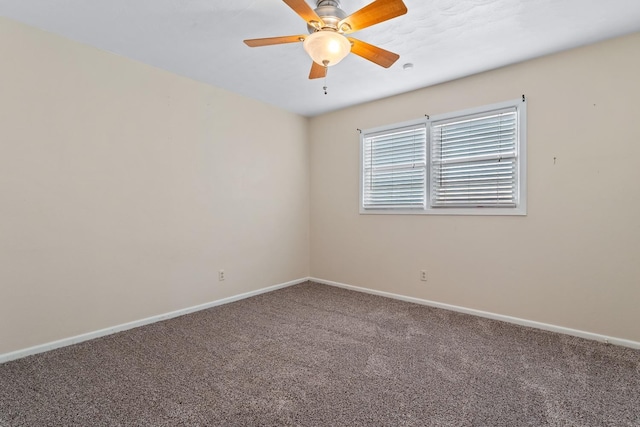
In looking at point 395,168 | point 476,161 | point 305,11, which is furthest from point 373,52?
point 395,168

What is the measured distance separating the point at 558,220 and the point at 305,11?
2678 mm

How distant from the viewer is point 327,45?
72.7 inches

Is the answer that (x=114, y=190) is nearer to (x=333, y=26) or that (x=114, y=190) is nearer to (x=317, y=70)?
(x=317, y=70)

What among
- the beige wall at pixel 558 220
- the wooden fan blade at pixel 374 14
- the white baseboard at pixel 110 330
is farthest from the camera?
the beige wall at pixel 558 220

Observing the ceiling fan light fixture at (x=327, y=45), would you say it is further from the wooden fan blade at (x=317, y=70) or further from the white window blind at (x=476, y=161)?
the white window blind at (x=476, y=161)

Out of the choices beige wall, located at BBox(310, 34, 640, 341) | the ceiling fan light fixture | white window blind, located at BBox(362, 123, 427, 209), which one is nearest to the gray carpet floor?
beige wall, located at BBox(310, 34, 640, 341)

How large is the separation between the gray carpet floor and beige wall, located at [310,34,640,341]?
0.31 meters

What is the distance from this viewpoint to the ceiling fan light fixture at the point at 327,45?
5.95 feet

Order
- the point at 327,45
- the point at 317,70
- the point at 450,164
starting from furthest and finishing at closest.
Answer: the point at 450,164
the point at 317,70
the point at 327,45

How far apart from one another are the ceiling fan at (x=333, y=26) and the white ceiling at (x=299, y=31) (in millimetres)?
187

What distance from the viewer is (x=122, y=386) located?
1.92 metres

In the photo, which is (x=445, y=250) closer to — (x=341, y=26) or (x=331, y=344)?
(x=331, y=344)

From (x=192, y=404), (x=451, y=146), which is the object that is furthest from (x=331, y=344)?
(x=451, y=146)

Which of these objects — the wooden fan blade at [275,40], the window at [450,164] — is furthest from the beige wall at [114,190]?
the wooden fan blade at [275,40]
